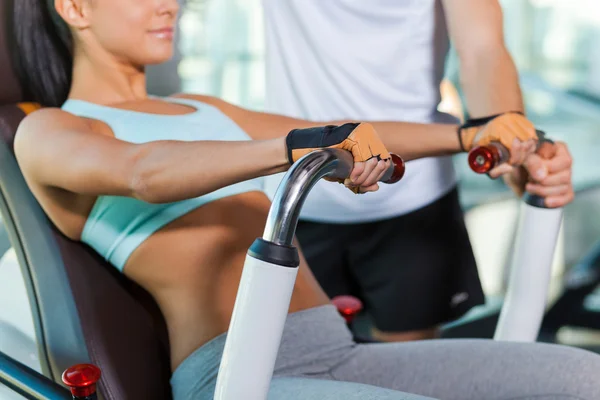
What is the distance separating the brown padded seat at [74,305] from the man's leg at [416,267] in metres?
0.46

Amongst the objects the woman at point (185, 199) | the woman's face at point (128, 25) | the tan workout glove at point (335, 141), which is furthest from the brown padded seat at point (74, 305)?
the tan workout glove at point (335, 141)

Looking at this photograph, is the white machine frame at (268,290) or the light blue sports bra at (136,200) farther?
the light blue sports bra at (136,200)

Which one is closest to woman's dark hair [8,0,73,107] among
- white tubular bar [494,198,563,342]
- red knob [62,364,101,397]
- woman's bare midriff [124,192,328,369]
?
woman's bare midriff [124,192,328,369]

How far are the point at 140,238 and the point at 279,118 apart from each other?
31 centimetres

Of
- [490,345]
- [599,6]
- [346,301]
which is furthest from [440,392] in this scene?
[599,6]

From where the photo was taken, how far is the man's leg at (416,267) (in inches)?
54.7

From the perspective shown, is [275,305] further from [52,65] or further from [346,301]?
[52,65]

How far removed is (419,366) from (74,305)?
1.45ft

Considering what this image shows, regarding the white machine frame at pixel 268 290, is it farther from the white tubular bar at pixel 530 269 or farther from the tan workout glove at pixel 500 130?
the white tubular bar at pixel 530 269

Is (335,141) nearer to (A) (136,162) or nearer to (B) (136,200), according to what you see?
(A) (136,162)

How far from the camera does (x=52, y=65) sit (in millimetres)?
1156

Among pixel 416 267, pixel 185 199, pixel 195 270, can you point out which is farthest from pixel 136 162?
pixel 416 267

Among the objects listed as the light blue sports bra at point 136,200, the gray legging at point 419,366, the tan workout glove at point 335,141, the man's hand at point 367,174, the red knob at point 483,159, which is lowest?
the gray legging at point 419,366

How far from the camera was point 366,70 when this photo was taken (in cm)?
135
